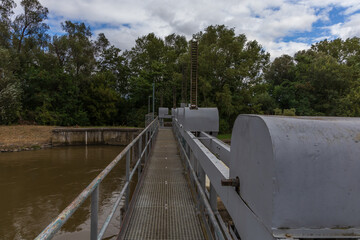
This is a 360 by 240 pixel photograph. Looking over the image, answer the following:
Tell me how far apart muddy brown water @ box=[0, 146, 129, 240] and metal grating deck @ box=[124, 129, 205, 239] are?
9.09 ft

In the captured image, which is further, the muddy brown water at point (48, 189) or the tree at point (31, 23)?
the tree at point (31, 23)

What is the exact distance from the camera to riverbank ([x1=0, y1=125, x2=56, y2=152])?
21453mm

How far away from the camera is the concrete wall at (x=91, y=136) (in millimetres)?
24578

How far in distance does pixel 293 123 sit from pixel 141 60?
150 ft

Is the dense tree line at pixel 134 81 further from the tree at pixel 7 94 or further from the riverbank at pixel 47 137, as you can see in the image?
the riverbank at pixel 47 137

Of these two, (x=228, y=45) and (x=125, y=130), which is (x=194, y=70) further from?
(x=228, y=45)

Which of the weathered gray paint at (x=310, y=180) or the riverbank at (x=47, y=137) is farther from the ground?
the weathered gray paint at (x=310, y=180)

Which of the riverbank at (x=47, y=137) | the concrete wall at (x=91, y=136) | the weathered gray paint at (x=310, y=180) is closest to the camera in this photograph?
the weathered gray paint at (x=310, y=180)

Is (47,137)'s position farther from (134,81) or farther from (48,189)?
(134,81)

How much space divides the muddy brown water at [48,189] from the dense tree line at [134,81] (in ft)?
40.3

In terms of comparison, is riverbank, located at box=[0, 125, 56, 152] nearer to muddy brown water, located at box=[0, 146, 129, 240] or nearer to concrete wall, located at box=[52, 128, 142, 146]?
concrete wall, located at box=[52, 128, 142, 146]

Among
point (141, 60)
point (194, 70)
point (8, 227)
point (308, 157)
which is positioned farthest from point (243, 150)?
point (141, 60)

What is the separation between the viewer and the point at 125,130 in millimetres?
26406

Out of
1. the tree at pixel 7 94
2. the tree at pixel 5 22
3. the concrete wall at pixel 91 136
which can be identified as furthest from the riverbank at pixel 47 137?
the tree at pixel 5 22
